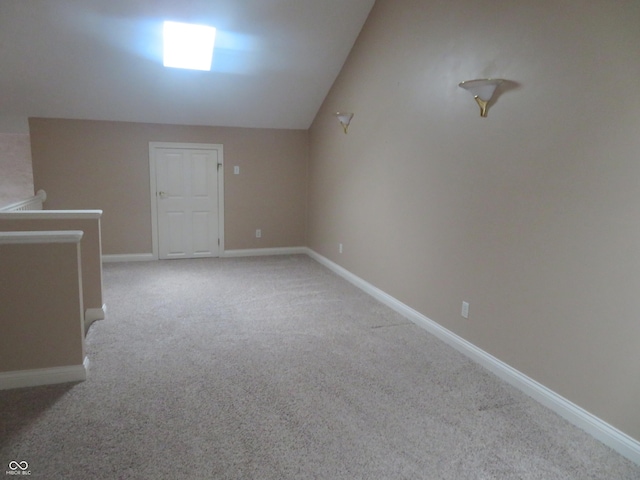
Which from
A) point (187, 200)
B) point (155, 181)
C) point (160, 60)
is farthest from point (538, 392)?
point (155, 181)

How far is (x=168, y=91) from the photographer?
5023 millimetres

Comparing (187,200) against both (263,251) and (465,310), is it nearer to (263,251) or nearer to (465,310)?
(263,251)

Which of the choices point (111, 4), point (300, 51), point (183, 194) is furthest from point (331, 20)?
point (183, 194)

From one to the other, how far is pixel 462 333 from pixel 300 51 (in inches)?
136

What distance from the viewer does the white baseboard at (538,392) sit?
6.33 ft

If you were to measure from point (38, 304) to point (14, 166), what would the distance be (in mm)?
5766

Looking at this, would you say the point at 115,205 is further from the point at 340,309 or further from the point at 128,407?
the point at 128,407

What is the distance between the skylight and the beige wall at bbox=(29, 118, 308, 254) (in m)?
1.26

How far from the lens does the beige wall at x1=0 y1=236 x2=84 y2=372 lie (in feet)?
7.57

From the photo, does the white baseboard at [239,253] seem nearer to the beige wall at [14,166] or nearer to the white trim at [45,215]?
the beige wall at [14,166]

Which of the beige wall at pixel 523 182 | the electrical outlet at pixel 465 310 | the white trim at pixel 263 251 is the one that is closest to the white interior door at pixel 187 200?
the white trim at pixel 263 251

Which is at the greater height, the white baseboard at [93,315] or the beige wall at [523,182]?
the beige wall at [523,182]

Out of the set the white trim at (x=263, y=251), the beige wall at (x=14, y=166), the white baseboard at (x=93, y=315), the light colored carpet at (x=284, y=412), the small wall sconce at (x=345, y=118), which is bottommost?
the light colored carpet at (x=284, y=412)

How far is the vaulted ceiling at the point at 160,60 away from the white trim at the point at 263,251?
1.92 m
